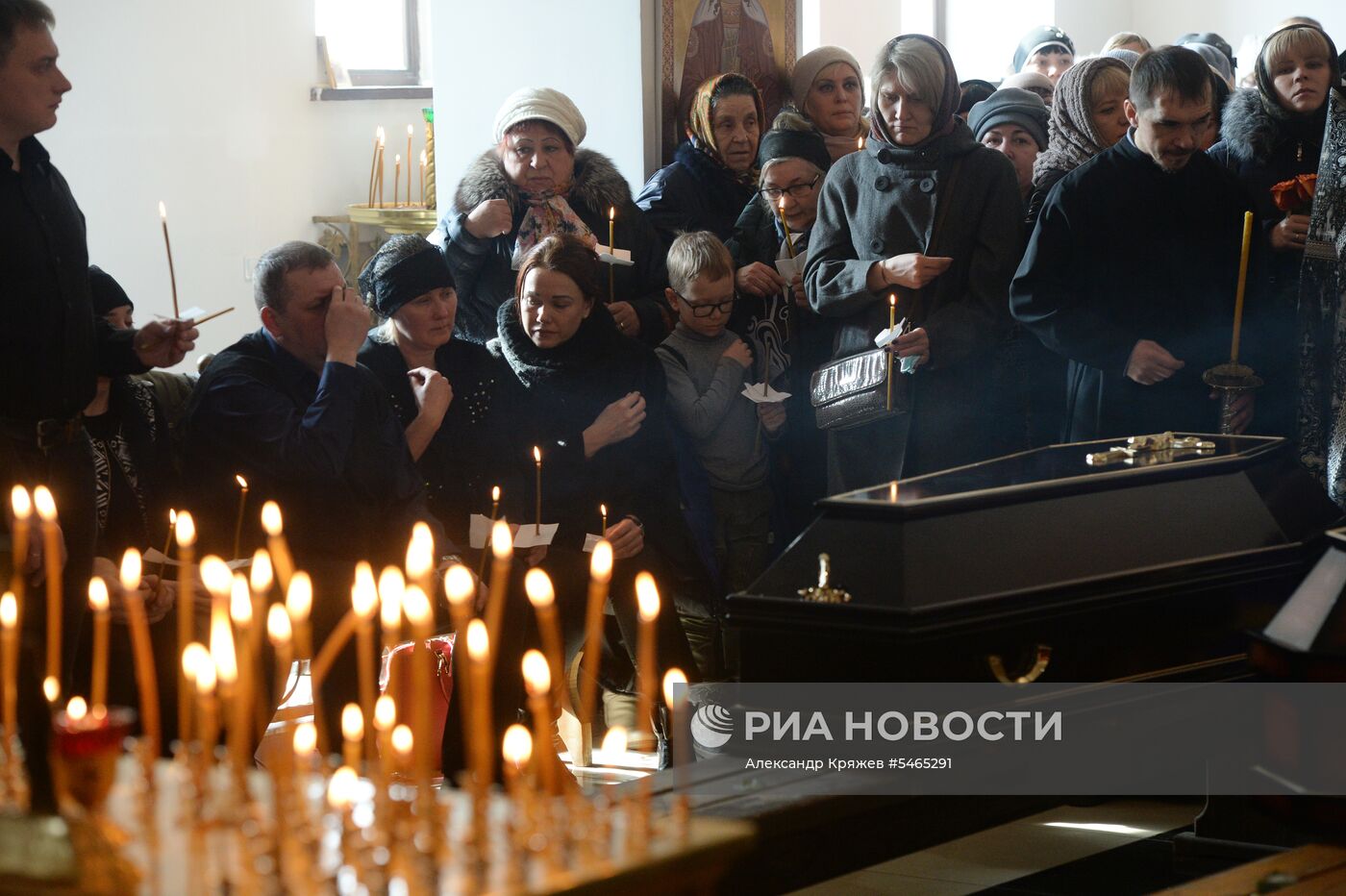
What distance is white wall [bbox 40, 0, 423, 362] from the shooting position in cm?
879

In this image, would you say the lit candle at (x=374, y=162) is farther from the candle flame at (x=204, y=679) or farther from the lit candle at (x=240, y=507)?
the candle flame at (x=204, y=679)

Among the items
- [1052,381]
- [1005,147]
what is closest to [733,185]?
[1005,147]

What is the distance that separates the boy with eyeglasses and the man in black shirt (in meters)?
1.73

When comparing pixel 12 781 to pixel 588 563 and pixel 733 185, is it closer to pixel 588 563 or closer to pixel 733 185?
pixel 588 563

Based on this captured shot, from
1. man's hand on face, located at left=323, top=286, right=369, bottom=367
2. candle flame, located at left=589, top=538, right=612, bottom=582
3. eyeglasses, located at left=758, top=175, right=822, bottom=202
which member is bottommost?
candle flame, located at left=589, top=538, right=612, bottom=582

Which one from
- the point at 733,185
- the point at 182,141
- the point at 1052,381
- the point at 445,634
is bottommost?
the point at 445,634

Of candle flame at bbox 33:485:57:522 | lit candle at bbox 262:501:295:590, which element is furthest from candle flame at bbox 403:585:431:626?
candle flame at bbox 33:485:57:522

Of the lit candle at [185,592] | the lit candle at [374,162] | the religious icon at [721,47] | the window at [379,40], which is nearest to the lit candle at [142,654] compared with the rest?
the lit candle at [185,592]

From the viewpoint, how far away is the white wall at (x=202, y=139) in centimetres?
879

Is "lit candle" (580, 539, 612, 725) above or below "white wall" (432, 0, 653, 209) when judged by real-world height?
below

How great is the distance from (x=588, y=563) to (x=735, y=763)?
1.65 meters

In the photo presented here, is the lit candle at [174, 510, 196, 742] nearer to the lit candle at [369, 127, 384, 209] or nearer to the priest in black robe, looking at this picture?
the priest in black robe

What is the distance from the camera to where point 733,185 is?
5301mm

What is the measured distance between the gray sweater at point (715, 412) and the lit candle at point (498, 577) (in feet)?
2.56
